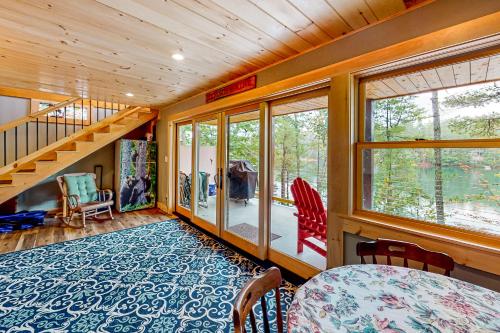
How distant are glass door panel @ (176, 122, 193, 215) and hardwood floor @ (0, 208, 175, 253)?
417 mm

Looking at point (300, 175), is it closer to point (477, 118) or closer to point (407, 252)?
point (407, 252)

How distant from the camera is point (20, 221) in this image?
407 centimetres

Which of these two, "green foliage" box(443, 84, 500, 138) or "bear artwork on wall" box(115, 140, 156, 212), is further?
"bear artwork on wall" box(115, 140, 156, 212)

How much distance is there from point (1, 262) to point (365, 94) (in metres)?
4.50

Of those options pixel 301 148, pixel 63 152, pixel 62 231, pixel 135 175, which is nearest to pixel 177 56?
pixel 301 148

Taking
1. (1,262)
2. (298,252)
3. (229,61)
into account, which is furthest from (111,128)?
(298,252)

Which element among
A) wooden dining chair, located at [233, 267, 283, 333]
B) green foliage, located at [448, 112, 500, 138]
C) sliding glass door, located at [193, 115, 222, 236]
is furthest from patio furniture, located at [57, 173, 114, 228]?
green foliage, located at [448, 112, 500, 138]

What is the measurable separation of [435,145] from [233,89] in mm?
2396

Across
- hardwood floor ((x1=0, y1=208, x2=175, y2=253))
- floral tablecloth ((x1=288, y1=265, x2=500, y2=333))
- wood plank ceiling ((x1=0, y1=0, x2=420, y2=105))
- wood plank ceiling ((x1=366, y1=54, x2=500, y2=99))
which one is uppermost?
wood plank ceiling ((x1=0, y1=0, x2=420, y2=105))

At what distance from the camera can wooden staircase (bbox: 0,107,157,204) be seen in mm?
3803

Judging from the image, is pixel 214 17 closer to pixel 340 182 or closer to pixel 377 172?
pixel 340 182

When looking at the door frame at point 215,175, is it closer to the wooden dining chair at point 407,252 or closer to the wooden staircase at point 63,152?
the wooden staircase at point 63,152

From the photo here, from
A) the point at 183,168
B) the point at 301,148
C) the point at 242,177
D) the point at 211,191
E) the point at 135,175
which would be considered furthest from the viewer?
the point at 135,175

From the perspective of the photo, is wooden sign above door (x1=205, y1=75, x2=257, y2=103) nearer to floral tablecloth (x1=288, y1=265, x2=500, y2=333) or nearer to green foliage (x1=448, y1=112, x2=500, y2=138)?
green foliage (x1=448, y1=112, x2=500, y2=138)
